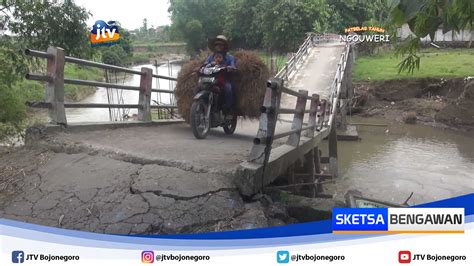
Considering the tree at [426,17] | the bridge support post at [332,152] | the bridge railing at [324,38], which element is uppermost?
the bridge railing at [324,38]

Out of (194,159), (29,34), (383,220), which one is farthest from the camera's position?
(29,34)

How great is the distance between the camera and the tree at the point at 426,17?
170 cm

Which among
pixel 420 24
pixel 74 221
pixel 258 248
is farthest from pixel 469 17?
pixel 74 221

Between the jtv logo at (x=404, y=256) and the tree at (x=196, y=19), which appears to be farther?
the tree at (x=196, y=19)

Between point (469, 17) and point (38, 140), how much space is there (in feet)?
13.6

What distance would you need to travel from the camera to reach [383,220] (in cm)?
274

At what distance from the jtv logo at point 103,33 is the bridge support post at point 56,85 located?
3.02 m

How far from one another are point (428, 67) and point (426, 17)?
1019 inches

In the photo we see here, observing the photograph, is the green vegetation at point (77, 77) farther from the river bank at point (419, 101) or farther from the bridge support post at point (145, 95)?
the river bank at point (419, 101)

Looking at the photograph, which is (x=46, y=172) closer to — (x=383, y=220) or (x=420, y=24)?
(x=383, y=220)

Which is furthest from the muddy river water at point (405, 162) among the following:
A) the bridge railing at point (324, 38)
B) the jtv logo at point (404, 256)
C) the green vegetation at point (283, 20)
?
the green vegetation at point (283, 20)

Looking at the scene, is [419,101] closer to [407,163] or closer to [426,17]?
[407,163]

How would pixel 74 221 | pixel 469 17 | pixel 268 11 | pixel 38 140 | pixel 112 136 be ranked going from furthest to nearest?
pixel 268 11 → pixel 112 136 → pixel 38 140 → pixel 74 221 → pixel 469 17

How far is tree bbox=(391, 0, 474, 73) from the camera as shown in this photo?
5.59 ft
